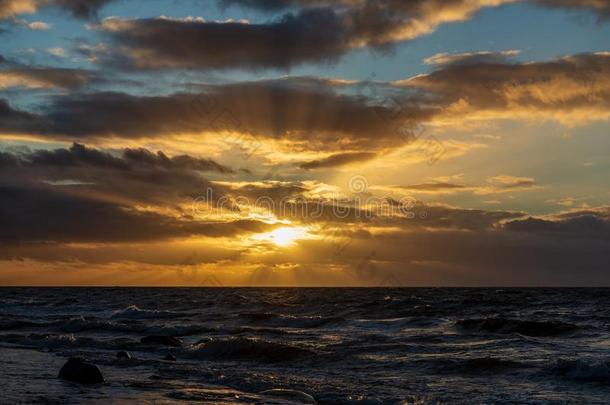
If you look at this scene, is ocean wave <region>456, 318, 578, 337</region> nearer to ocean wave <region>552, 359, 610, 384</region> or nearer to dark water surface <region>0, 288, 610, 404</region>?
dark water surface <region>0, 288, 610, 404</region>

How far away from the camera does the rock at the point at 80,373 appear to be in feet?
68.3

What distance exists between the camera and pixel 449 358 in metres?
27.5

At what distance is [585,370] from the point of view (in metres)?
22.9

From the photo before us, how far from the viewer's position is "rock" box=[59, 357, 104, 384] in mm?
20812

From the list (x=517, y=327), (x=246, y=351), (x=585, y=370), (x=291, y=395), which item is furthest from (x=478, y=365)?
(x=517, y=327)

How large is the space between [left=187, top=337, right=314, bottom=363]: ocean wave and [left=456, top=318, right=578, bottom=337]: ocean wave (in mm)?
14558

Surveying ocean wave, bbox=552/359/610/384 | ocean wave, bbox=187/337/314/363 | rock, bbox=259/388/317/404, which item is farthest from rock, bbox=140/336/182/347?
ocean wave, bbox=552/359/610/384

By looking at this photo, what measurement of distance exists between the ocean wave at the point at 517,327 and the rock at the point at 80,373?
25236 mm

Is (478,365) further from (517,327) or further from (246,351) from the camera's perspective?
(517,327)

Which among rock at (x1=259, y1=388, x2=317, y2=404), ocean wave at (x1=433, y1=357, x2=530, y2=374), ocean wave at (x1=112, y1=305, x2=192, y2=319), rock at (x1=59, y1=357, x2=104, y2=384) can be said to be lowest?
ocean wave at (x1=112, y1=305, x2=192, y2=319)

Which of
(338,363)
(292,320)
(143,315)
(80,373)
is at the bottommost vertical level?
(143,315)

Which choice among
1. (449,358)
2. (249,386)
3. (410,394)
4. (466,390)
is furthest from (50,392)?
(449,358)

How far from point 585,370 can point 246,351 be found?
1514 cm

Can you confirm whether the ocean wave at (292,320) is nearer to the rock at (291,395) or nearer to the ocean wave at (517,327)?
the ocean wave at (517,327)
